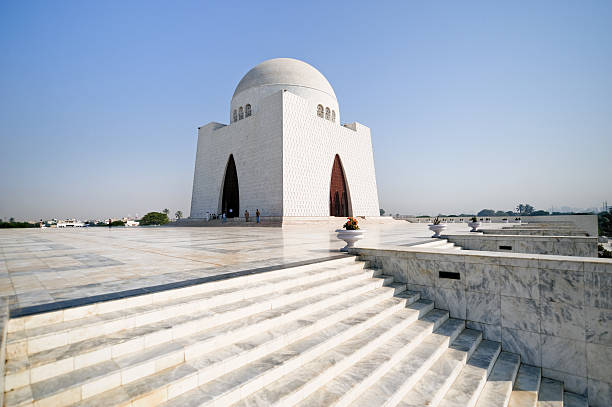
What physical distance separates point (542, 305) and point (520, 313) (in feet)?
0.96

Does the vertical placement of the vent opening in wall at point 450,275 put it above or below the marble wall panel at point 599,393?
above

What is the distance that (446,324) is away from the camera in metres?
4.28

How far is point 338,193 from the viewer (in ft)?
90.3

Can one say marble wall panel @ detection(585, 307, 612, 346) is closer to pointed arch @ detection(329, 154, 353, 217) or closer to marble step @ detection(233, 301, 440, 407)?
marble step @ detection(233, 301, 440, 407)

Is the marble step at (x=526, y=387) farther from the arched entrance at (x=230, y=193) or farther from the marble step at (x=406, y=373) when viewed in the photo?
the arched entrance at (x=230, y=193)

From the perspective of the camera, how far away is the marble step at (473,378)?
282cm

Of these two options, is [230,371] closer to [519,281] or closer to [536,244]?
[519,281]

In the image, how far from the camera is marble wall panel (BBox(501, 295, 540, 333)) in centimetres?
405

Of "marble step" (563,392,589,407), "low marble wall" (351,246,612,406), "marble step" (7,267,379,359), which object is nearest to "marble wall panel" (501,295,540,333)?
"low marble wall" (351,246,612,406)

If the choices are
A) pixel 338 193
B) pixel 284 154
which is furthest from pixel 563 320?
pixel 338 193

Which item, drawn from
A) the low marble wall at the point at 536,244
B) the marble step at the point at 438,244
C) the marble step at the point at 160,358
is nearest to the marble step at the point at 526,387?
the marble step at the point at 160,358

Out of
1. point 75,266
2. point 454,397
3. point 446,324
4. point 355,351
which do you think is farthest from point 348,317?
point 75,266

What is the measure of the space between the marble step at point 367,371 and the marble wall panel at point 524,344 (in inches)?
48.5

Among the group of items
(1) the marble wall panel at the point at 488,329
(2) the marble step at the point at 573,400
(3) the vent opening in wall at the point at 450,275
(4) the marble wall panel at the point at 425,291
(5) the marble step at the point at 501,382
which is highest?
(3) the vent opening in wall at the point at 450,275
